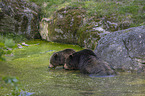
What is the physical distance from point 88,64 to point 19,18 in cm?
787

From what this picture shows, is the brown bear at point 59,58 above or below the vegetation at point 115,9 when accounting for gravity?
below

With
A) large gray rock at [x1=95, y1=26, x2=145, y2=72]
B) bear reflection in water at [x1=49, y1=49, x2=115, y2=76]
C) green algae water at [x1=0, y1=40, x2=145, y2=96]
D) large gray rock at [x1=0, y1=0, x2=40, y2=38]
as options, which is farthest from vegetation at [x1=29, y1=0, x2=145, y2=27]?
green algae water at [x1=0, y1=40, x2=145, y2=96]

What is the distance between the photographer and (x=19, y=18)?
1177 cm

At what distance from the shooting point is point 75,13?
10938 millimetres

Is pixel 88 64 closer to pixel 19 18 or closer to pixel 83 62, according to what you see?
pixel 83 62

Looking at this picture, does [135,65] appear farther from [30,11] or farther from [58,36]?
[30,11]

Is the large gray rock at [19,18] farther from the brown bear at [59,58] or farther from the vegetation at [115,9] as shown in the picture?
the brown bear at [59,58]

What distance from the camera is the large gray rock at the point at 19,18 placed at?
448 inches

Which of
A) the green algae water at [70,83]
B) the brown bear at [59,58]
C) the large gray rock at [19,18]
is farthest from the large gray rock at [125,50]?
the large gray rock at [19,18]

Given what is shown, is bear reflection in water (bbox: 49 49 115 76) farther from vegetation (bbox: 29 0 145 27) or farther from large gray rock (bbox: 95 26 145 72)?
vegetation (bbox: 29 0 145 27)

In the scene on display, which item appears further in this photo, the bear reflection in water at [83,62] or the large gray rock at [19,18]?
the large gray rock at [19,18]

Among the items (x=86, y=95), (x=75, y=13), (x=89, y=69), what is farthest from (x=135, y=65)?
(x=75, y=13)

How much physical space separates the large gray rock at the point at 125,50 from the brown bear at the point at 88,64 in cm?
81

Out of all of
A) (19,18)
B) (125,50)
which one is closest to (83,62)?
(125,50)
